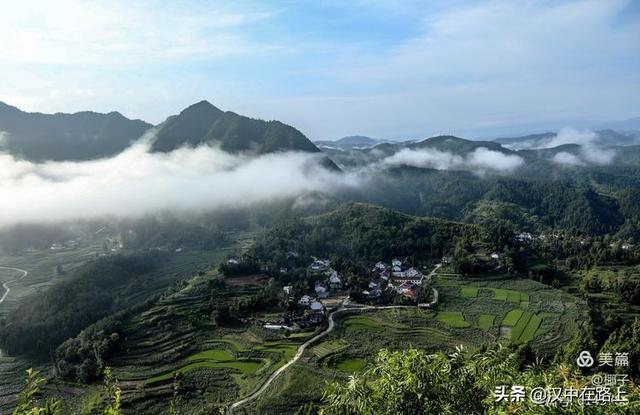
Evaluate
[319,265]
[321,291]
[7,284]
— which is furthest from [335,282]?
[7,284]

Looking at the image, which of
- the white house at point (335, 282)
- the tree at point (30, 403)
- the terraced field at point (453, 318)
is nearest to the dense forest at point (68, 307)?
the white house at point (335, 282)

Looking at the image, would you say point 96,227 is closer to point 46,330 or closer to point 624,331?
point 46,330

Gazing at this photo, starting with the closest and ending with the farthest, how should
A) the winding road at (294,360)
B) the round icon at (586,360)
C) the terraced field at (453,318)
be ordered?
the round icon at (586,360) < the winding road at (294,360) < the terraced field at (453,318)

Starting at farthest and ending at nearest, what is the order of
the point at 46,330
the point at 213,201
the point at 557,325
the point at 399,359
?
the point at 213,201
the point at 46,330
the point at 557,325
the point at 399,359

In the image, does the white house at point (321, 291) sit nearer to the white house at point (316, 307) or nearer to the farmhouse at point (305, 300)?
the farmhouse at point (305, 300)

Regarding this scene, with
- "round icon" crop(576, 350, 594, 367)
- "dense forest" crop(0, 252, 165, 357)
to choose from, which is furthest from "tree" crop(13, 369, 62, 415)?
"dense forest" crop(0, 252, 165, 357)

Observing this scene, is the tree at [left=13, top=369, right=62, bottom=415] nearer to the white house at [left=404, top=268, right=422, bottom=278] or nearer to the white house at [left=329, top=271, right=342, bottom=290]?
the white house at [left=329, top=271, right=342, bottom=290]

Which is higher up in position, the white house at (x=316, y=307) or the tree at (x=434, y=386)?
the tree at (x=434, y=386)

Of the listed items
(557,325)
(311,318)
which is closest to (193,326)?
(311,318)
